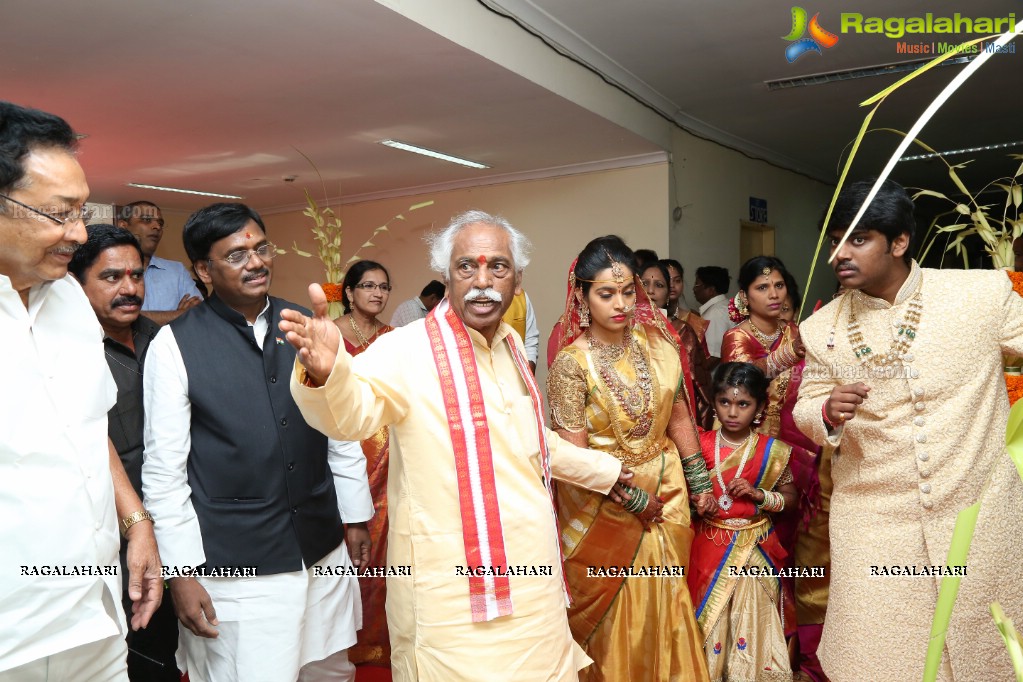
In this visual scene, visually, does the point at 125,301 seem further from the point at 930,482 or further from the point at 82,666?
the point at 930,482

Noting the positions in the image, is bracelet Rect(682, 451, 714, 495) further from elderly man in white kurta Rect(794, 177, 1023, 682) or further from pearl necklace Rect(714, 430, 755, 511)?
elderly man in white kurta Rect(794, 177, 1023, 682)

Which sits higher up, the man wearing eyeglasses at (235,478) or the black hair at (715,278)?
the black hair at (715,278)

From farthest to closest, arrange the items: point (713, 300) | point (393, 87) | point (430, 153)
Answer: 1. point (430, 153)
2. point (713, 300)
3. point (393, 87)

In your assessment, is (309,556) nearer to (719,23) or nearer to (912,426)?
(912,426)

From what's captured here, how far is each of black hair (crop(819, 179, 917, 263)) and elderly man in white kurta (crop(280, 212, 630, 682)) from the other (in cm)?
98

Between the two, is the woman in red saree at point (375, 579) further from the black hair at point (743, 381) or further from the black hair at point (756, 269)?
the black hair at point (756, 269)

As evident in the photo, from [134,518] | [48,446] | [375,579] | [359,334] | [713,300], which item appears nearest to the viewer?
[48,446]

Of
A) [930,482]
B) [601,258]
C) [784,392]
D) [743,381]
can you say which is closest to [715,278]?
[784,392]

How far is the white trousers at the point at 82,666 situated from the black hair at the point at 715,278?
6350 mm

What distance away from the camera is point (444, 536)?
187 centimetres

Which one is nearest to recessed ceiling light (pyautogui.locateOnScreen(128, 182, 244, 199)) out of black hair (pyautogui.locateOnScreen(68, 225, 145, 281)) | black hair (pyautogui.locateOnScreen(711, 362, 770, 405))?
black hair (pyautogui.locateOnScreen(68, 225, 145, 281))

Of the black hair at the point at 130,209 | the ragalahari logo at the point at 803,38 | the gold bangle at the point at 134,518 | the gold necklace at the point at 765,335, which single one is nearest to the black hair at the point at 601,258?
the gold necklace at the point at 765,335

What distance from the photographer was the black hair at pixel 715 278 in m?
7.27

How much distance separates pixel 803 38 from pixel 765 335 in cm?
273
